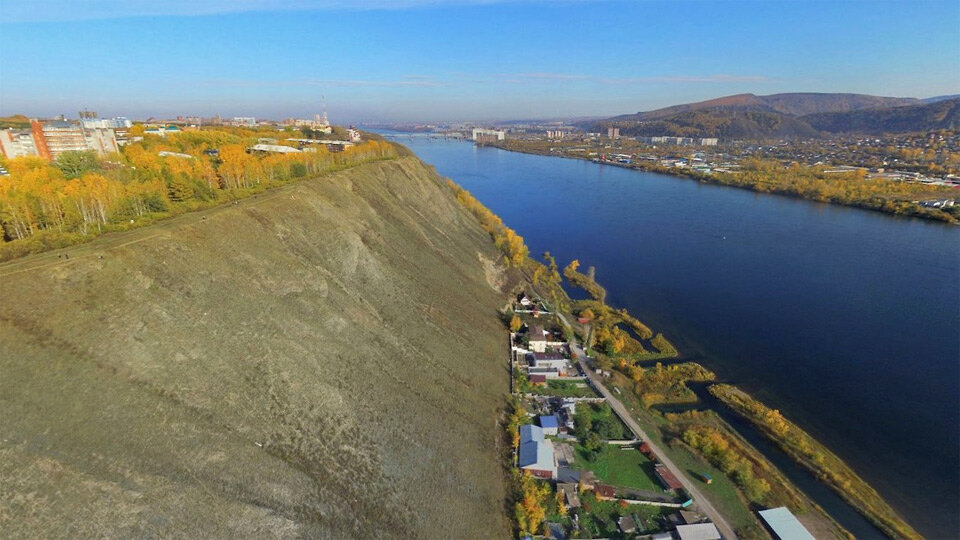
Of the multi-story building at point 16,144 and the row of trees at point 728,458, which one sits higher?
the multi-story building at point 16,144

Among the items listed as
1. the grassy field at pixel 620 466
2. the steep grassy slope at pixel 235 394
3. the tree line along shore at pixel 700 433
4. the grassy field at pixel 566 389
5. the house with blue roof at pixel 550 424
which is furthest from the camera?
the grassy field at pixel 566 389

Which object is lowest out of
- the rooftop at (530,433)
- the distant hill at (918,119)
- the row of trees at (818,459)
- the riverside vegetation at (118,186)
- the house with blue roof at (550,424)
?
the row of trees at (818,459)

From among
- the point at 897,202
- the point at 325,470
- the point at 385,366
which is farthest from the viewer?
the point at 897,202

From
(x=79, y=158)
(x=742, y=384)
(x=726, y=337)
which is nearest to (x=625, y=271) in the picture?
(x=726, y=337)

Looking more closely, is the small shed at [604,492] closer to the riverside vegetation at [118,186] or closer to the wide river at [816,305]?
the wide river at [816,305]

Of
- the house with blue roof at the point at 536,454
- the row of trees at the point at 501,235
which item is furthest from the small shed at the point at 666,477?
the row of trees at the point at 501,235

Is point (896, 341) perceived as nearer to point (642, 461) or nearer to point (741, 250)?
point (741, 250)

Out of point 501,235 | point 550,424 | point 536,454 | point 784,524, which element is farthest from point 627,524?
point 501,235
